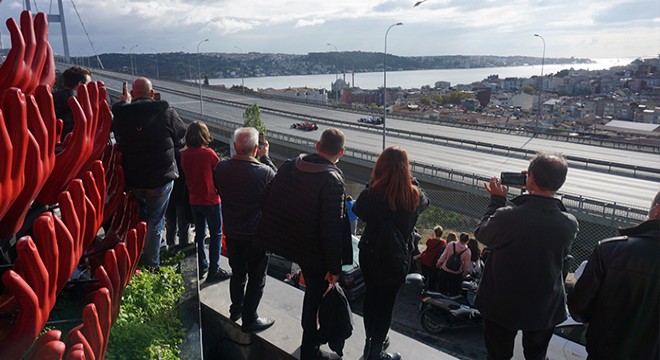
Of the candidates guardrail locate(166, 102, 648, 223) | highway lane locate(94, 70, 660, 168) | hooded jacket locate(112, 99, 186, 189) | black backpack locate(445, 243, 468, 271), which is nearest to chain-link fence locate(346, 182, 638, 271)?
guardrail locate(166, 102, 648, 223)

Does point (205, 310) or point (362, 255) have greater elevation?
point (362, 255)

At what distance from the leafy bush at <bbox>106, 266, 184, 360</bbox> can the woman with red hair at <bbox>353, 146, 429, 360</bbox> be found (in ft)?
4.74

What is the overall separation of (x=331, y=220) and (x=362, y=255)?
0.42m

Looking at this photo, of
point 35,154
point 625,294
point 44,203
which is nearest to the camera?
point 35,154

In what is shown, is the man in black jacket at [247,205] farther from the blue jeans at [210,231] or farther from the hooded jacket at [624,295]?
the hooded jacket at [624,295]

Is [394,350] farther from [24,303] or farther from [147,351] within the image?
[24,303]

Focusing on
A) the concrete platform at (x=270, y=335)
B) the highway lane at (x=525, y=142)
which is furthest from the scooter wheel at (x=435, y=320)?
the highway lane at (x=525, y=142)

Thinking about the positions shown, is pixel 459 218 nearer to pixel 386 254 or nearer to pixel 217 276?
pixel 217 276

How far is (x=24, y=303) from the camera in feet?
6.95

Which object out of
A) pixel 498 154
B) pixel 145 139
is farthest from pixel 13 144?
pixel 498 154

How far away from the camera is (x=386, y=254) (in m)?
3.27

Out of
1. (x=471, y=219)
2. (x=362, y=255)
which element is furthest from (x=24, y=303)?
(x=471, y=219)

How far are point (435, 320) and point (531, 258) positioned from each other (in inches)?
176

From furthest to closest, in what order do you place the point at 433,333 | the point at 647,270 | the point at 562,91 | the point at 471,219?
the point at 562,91, the point at 471,219, the point at 433,333, the point at 647,270
